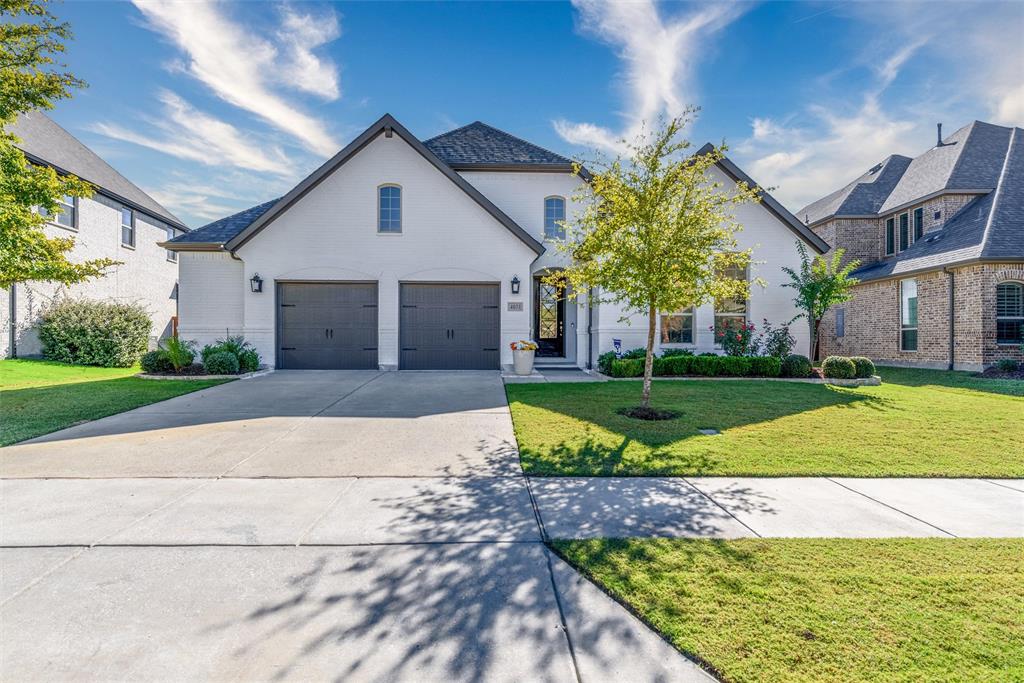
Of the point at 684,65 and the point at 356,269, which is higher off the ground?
the point at 684,65

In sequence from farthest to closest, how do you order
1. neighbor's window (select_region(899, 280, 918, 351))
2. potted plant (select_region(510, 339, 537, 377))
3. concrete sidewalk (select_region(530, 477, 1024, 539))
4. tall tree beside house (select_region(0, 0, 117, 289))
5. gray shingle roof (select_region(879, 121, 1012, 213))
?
gray shingle roof (select_region(879, 121, 1012, 213))
neighbor's window (select_region(899, 280, 918, 351))
potted plant (select_region(510, 339, 537, 377))
tall tree beside house (select_region(0, 0, 117, 289))
concrete sidewalk (select_region(530, 477, 1024, 539))

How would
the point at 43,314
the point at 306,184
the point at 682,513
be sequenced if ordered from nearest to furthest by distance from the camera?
the point at 682,513 < the point at 306,184 < the point at 43,314

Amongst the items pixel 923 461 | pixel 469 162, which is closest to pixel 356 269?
pixel 469 162

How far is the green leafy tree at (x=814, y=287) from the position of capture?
46.3ft

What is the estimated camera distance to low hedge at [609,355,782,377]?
12.9 metres

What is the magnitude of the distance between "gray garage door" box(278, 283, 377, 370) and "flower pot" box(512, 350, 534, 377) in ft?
14.4

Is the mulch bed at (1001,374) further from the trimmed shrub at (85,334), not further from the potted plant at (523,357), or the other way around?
the trimmed shrub at (85,334)

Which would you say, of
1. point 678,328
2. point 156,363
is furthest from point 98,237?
point 678,328

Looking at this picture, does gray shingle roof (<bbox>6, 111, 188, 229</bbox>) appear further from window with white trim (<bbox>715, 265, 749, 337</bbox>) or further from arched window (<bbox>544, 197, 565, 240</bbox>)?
window with white trim (<bbox>715, 265, 749, 337</bbox>)

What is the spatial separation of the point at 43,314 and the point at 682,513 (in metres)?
21.1

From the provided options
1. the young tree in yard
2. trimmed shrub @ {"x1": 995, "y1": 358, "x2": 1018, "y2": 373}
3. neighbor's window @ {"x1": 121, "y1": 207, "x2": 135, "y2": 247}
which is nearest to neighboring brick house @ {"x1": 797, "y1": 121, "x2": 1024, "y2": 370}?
trimmed shrub @ {"x1": 995, "y1": 358, "x2": 1018, "y2": 373}

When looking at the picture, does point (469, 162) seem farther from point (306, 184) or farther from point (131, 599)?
point (131, 599)

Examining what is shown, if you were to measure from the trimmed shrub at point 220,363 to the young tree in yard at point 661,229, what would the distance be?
32.8 feet

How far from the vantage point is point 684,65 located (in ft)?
34.9
